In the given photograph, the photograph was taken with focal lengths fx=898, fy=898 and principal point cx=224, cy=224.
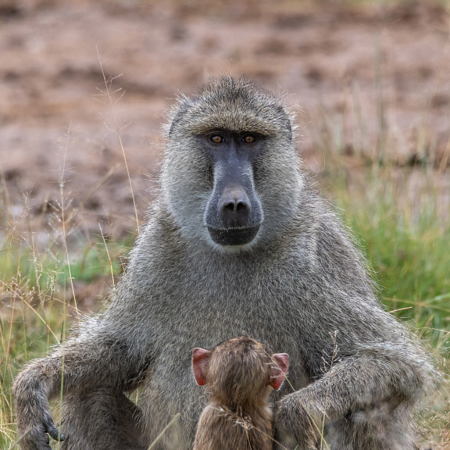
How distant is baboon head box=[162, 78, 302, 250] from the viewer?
4.02 m

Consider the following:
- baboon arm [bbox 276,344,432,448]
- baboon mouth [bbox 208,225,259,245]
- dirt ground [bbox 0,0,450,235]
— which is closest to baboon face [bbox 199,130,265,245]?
baboon mouth [bbox 208,225,259,245]

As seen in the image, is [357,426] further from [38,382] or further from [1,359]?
[1,359]

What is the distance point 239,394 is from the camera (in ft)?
11.7

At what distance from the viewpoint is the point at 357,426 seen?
3.90m

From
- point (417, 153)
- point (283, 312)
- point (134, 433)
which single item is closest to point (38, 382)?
point (134, 433)

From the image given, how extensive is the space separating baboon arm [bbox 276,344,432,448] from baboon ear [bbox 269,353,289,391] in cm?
19

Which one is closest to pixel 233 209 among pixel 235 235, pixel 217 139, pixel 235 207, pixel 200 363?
pixel 235 207

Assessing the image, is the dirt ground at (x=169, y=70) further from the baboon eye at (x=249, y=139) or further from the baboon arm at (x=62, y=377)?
the baboon eye at (x=249, y=139)

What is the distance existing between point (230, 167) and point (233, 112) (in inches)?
11.3

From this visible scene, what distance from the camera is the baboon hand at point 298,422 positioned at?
3.77 metres

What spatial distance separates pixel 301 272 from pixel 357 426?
0.72 meters

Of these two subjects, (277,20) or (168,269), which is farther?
(277,20)

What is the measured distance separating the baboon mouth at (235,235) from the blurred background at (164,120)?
0.92 meters

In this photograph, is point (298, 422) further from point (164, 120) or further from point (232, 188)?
point (164, 120)
